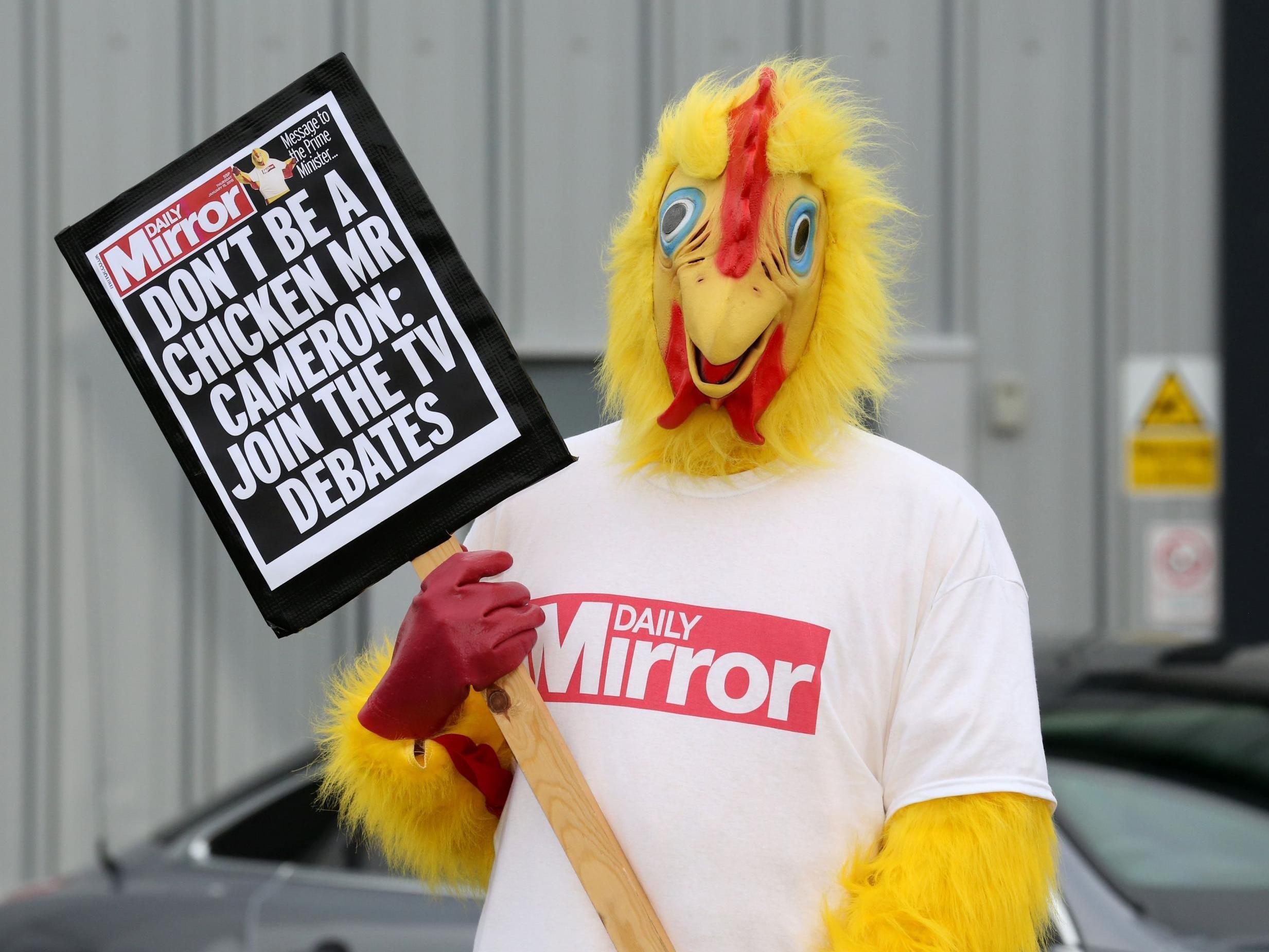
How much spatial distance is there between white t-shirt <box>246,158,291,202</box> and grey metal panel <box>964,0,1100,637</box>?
378 cm

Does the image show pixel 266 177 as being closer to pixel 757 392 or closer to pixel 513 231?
pixel 757 392

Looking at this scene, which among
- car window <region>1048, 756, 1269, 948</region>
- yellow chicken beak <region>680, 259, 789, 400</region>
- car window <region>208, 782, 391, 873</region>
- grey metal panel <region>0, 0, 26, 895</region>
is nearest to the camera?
yellow chicken beak <region>680, 259, 789, 400</region>

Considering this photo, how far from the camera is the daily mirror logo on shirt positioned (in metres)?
1.52

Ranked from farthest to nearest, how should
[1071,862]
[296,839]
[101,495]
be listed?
[101,495] → [296,839] → [1071,862]

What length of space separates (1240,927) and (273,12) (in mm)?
4409

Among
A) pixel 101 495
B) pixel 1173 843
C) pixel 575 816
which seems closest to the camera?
pixel 575 816

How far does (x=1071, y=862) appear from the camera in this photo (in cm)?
261

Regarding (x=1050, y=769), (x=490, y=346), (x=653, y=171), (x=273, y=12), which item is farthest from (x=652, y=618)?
(x=273, y=12)

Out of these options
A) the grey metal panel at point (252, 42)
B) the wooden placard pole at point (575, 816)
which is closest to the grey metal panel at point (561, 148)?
the grey metal panel at point (252, 42)

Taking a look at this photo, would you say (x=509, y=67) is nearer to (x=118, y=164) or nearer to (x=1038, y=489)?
(x=118, y=164)

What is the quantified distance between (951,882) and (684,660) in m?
0.37

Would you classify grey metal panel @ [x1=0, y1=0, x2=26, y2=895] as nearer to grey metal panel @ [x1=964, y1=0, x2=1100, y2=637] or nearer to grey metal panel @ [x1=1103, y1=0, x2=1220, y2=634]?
grey metal panel @ [x1=964, y1=0, x2=1100, y2=637]

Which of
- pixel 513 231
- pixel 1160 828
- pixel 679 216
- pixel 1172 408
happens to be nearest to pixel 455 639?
pixel 679 216

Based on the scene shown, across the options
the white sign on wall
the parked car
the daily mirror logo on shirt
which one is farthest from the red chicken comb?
the white sign on wall
